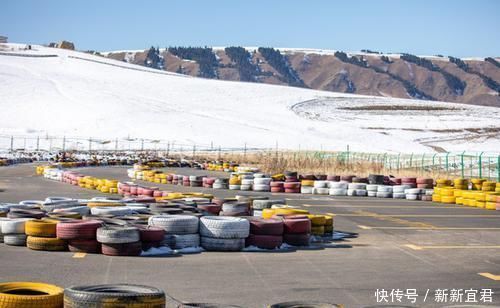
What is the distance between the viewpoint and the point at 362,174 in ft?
143

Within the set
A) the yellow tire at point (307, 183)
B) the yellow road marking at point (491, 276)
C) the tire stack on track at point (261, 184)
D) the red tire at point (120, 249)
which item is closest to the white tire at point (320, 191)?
the yellow tire at point (307, 183)

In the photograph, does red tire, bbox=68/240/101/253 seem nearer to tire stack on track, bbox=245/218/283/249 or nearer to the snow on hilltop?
tire stack on track, bbox=245/218/283/249

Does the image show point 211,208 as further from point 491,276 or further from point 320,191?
point 320,191

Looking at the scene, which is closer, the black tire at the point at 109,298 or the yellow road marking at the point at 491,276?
the black tire at the point at 109,298

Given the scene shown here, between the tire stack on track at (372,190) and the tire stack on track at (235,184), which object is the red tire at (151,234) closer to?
the tire stack on track at (372,190)

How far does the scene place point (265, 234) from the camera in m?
14.4

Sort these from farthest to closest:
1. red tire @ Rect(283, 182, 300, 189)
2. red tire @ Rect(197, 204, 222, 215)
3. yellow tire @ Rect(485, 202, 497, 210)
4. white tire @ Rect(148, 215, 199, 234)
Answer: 1. red tire @ Rect(283, 182, 300, 189)
2. yellow tire @ Rect(485, 202, 497, 210)
3. red tire @ Rect(197, 204, 222, 215)
4. white tire @ Rect(148, 215, 199, 234)

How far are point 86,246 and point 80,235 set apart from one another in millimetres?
222

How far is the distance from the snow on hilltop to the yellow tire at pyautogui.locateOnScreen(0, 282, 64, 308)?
7283cm

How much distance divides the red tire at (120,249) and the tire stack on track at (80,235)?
0.84ft

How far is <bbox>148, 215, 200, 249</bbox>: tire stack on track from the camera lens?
13789 millimetres

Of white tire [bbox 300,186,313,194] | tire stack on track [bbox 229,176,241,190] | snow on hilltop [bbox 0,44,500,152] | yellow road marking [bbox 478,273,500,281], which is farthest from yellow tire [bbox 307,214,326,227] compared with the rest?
snow on hilltop [bbox 0,44,500,152]

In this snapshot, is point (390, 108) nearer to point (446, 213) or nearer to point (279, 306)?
point (446, 213)

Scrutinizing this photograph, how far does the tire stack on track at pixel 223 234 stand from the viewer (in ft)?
45.7
